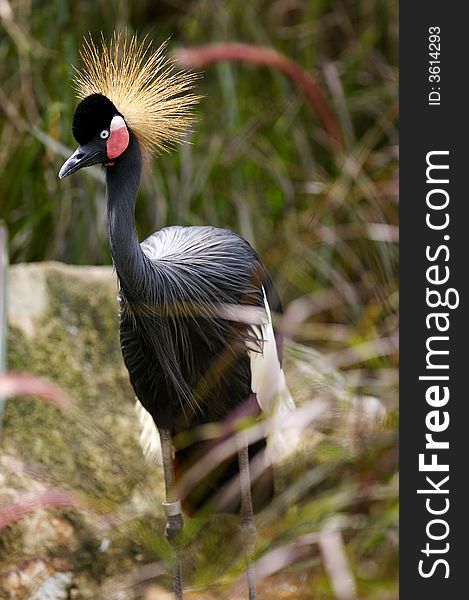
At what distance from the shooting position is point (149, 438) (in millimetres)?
2109

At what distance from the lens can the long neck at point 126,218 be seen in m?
1.62

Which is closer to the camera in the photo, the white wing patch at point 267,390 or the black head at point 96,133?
the black head at point 96,133

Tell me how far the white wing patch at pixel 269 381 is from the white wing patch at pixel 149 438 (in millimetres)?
237

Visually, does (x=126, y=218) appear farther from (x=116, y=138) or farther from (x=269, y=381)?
(x=269, y=381)

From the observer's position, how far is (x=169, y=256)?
1.89m

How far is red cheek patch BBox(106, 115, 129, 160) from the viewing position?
5.38 ft

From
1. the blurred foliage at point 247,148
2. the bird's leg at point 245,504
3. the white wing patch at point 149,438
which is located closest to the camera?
the bird's leg at point 245,504

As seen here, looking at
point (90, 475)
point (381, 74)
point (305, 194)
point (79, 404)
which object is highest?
point (381, 74)

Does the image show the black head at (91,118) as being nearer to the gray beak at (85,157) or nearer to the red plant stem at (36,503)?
the gray beak at (85,157)

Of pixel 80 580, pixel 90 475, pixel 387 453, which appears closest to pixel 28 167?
pixel 90 475

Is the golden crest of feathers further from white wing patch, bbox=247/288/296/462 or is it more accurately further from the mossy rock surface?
Result: the mossy rock surface

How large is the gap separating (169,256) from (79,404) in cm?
53

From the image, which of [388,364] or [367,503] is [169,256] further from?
[367,503]

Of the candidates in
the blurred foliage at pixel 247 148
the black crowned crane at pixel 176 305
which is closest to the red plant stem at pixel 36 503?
the black crowned crane at pixel 176 305
